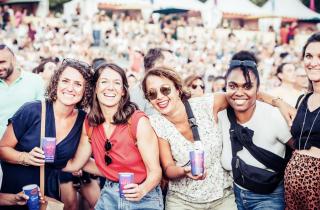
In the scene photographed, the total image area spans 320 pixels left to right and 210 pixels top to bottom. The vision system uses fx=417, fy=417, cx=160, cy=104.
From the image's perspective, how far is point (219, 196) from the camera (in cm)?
319

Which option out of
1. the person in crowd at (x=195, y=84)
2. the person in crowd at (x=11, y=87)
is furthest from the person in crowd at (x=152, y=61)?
the person in crowd at (x=11, y=87)

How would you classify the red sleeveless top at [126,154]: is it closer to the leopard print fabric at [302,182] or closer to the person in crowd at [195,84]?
the leopard print fabric at [302,182]

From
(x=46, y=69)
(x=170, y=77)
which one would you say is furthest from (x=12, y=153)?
(x=46, y=69)

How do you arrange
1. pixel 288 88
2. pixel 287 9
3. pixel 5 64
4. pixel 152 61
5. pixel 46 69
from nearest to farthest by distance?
pixel 5 64, pixel 152 61, pixel 288 88, pixel 46 69, pixel 287 9

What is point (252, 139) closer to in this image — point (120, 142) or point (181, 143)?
point (181, 143)

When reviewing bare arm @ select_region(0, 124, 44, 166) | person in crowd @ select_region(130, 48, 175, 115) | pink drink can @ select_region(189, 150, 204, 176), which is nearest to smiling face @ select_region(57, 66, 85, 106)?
bare arm @ select_region(0, 124, 44, 166)

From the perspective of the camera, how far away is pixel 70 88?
335 centimetres

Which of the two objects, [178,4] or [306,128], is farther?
[178,4]

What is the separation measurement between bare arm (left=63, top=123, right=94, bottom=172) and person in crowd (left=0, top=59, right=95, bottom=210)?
1.6 inches

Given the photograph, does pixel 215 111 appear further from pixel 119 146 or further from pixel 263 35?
pixel 263 35

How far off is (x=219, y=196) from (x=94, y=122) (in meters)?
1.11

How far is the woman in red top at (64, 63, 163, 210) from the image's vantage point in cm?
301

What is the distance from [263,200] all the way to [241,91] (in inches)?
Result: 33.8

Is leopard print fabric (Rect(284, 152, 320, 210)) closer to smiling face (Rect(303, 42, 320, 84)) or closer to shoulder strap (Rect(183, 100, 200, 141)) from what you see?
smiling face (Rect(303, 42, 320, 84))
